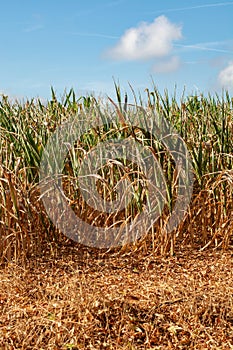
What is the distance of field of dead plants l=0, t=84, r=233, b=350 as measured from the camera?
2.06 meters

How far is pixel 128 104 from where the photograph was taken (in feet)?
9.43

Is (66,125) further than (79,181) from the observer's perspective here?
Yes

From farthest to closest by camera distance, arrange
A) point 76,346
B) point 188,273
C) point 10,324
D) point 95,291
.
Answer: point 188,273 < point 95,291 < point 10,324 < point 76,346

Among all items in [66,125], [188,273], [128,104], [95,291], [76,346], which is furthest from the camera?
[66,125]

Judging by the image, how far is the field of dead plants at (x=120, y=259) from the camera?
81.2 inches

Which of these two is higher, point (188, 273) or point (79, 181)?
point (79, 181)

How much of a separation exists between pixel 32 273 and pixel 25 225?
285mm

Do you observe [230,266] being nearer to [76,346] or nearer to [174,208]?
[174,208]

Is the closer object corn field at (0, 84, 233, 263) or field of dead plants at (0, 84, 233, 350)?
field of dead plants at (0, 84, 233, 350)

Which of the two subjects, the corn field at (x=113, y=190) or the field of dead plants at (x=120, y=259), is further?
the corn field at (x=113, y=190)

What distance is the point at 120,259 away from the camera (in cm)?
283

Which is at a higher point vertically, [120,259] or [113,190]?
[113,190]

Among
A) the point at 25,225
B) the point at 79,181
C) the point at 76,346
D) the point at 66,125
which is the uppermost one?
the point at 66,125

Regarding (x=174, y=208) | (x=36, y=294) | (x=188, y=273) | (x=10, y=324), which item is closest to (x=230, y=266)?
(x=188, y=273)
